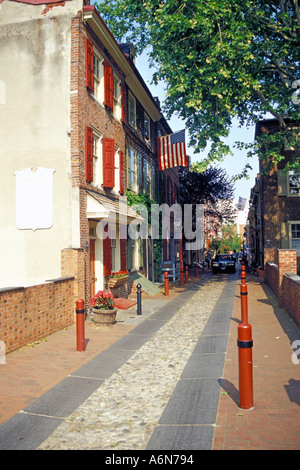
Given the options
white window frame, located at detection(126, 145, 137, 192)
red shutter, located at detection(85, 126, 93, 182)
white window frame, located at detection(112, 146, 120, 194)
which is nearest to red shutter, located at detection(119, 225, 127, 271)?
white window frame, located at detection(112, 146, 120, 194)

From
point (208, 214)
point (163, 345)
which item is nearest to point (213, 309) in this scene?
point (163, 345)

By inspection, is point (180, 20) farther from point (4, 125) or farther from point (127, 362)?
point (127, 362)

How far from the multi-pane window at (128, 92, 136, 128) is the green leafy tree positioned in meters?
2.12

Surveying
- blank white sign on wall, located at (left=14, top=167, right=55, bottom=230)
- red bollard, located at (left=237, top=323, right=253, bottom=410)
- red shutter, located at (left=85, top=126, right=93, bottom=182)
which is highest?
red shutter, located at (left=85, top=126, right=93, bottom=182)

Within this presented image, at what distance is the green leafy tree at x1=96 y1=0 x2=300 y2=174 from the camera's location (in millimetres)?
13125

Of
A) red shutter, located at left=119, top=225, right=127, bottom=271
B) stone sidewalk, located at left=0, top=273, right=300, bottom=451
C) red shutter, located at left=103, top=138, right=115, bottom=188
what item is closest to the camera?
stone sidewalk, located at left=0, top=273, right=300, bottom=451

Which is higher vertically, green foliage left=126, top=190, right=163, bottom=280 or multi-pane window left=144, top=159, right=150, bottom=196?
multi-pane window left=144, top=159, right=150, bottom=196

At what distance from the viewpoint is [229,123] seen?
57.2ft

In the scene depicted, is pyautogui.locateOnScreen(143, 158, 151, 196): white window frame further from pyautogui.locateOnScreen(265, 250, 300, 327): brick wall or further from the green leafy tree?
pyautogui.locateOnScreen(265, 250, 300, 327): brick wall

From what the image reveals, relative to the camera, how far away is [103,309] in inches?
412

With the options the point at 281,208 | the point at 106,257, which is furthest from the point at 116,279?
the point at 281,208

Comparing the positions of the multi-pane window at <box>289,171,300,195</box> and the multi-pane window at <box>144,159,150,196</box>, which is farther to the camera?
the multi-pane window at <box>289,171,300,195</box>

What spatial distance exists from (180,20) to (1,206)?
26.9 ft

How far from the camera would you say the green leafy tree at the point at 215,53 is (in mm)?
13125
